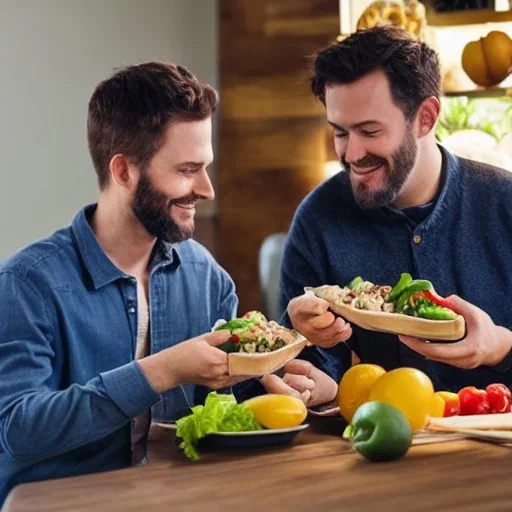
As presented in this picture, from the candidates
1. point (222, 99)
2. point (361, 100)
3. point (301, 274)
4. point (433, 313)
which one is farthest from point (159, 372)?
point (222, 99)

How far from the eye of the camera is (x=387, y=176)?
2.99m

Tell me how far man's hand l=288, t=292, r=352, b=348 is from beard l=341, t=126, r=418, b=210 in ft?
1.70

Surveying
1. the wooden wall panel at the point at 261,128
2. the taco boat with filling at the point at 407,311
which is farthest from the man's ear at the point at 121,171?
the wooden wall panel at the point at 261,128

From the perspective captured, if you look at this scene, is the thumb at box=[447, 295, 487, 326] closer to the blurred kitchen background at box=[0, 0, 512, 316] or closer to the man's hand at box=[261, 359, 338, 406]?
the man's hand at box=[261, 359, 338, 406]

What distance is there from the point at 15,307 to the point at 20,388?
18cm

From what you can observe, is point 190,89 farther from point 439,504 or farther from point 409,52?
point 439,504

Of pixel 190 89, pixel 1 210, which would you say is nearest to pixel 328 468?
pixel 190 89

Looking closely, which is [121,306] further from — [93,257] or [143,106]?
[143,106]

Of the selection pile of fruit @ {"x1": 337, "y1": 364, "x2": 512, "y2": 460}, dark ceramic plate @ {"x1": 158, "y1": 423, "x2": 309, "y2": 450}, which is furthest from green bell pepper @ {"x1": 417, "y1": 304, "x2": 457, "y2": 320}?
dark ceramic plate @ {"x1": 158, "y1": 423, "x2": 309, "y2": 450}

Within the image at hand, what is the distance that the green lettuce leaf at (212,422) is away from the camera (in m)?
2.18

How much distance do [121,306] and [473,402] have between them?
0.79m

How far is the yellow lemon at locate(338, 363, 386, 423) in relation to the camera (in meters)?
2.37

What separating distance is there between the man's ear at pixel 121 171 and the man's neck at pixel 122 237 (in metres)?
0.05

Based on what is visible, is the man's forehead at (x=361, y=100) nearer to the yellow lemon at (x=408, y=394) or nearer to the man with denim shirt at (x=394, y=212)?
the man with denim shirt at (x=394, y=212)
